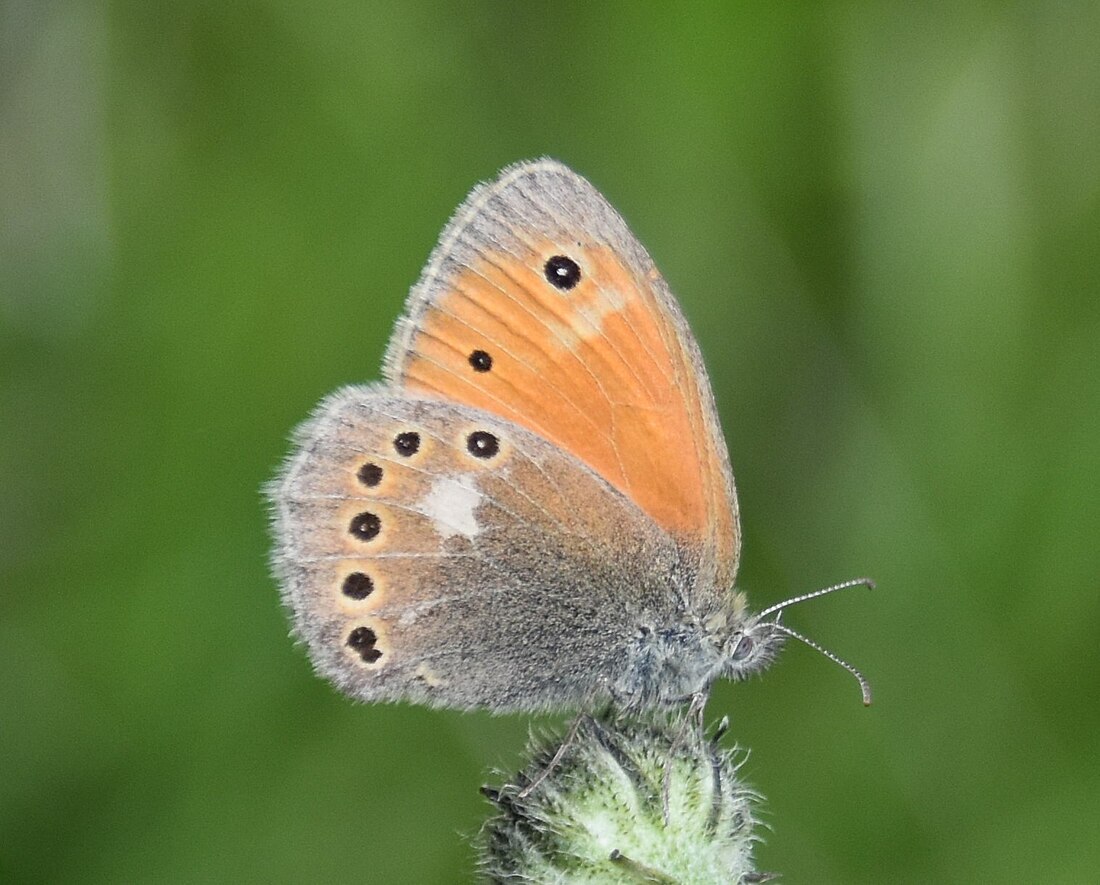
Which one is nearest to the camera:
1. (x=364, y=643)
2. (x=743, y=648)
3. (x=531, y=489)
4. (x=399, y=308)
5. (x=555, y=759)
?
(x=555, y=759)

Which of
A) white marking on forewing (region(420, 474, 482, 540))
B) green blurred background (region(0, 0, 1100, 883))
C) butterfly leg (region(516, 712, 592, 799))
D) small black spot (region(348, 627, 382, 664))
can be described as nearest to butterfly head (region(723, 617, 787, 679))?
butterfly leg (region(516, 712, 592, 799))

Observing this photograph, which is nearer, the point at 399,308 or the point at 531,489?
the point at 531,489

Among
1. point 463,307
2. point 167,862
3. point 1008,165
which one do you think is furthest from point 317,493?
point 1008,165

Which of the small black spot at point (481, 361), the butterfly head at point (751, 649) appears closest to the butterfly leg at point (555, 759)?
the butterfly head at point (751, 649)

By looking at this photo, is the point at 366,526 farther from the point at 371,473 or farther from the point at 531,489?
the point at 531,489

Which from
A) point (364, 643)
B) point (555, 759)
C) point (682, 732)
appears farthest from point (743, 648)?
point (364, 643)

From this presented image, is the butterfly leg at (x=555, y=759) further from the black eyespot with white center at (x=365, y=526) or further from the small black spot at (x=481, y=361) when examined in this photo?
the small black spot at (x=481, y=361)

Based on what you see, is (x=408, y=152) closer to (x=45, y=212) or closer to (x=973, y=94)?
(x=45, y=212)
